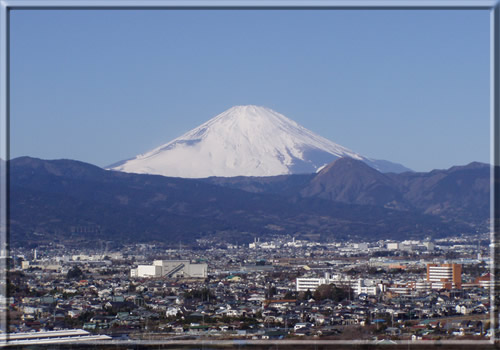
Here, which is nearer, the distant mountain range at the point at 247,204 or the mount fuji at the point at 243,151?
the mount fuji at the point at 243,151

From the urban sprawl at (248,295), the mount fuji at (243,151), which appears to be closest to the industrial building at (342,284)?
the urban sprawl at (248,295)

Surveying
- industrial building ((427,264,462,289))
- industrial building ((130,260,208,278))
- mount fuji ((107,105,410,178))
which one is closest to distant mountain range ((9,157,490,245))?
mount fuji ((107,105,410,178))

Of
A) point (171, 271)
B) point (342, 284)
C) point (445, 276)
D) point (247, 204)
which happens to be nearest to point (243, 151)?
point (171, 271)

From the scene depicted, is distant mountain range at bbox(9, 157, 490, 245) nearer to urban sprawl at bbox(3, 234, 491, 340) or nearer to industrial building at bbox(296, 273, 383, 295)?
urban sprawl at bbox(3, 234, 491, 340)

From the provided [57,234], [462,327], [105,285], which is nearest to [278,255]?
[57,234]

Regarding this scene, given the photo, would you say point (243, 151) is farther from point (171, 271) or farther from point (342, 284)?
point (342, 284)

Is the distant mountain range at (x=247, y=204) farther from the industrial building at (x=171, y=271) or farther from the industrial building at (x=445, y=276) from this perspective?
the industrial building at (x=445, y=276)
